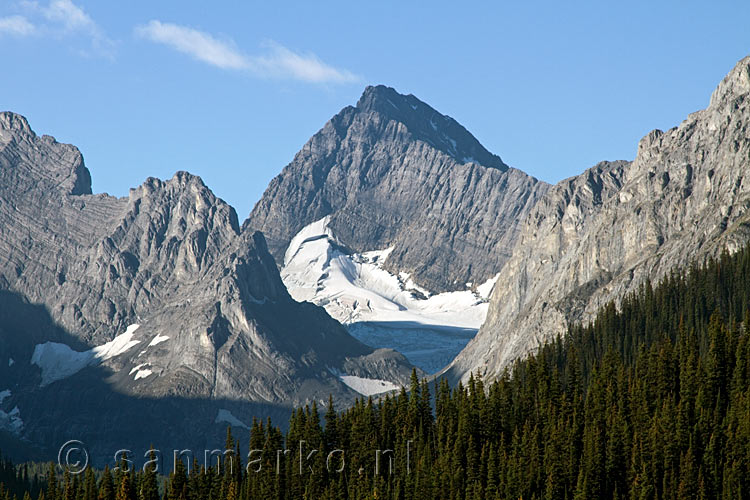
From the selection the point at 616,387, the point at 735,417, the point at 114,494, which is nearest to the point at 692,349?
the point at 616,387

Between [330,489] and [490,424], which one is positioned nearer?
[330,489]

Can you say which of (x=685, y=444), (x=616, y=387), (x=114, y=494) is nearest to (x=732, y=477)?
(x=685, y=444)

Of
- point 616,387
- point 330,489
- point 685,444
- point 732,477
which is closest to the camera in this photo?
point 732,477

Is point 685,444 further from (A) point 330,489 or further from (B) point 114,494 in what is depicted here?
(B) point 114,494

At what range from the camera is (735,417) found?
167250 millimetres

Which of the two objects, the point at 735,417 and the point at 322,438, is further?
the point at 322,438

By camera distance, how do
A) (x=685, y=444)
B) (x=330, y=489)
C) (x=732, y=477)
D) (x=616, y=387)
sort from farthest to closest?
(x=616, y=387) < (x=330, y=489) < (x=685, y=444) < (x=732, y=477)

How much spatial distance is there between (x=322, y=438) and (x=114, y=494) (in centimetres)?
3422

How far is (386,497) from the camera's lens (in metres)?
173

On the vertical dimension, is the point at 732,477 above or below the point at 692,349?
below

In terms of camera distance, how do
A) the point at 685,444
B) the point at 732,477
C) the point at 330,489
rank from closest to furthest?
the point at 732,477
the point at 685,444
the point at 330,489

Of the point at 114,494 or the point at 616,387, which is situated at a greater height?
the point at 616,387

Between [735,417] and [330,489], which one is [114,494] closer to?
[330,489]

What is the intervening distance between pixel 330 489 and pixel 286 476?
38.0 feet
